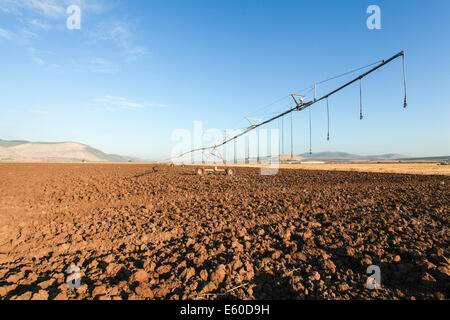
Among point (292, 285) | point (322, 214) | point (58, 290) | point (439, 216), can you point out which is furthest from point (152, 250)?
point (439, 216)

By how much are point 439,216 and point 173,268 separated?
10373 millimetres

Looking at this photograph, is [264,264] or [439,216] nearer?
[264,264]

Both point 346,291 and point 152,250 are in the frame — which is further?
point 152,250

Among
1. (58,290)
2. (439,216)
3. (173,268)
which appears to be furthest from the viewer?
(439,216)

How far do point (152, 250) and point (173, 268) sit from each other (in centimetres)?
128

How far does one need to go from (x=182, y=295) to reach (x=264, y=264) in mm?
1926

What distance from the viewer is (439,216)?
835 cm
